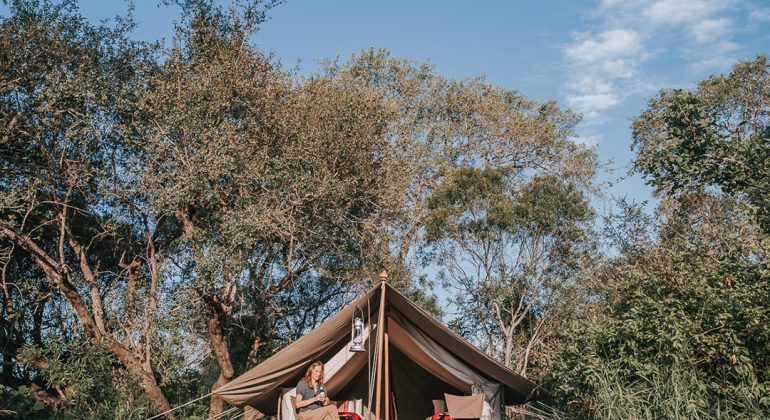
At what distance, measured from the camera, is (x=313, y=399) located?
21.7ft

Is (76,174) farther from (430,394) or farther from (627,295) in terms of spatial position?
(627,295)

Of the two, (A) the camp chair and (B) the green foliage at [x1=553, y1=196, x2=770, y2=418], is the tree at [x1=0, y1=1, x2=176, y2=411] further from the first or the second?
(B) the green foliage at [x1=553, y1=196, x2=770, y2=418]

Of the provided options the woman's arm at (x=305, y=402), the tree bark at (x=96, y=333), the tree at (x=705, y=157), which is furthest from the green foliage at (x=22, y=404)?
the tree at (x=705, y=157)

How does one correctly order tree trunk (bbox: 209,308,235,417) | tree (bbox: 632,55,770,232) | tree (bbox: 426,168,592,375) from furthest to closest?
tree (bbox: 426,168,592,375), tree trunk (bbox: 209,308,235,417), tree (bbox: 632,55,770,232)

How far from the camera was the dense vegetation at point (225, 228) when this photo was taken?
6.96 meters

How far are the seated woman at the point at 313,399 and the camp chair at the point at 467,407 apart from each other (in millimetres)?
1500

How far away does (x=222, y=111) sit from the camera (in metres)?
9.94

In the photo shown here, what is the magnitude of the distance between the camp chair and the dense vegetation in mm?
976

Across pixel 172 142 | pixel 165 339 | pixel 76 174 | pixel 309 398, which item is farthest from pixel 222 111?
pixel 309 398

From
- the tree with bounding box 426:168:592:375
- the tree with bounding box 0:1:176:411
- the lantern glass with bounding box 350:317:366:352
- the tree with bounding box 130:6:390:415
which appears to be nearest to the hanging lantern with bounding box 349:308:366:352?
the lantern glass with bounding box 350:317:366:352

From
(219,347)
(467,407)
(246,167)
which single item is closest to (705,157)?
(467,407)

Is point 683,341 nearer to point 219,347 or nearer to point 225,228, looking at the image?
point 225,228

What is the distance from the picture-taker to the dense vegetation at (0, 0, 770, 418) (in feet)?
22.8

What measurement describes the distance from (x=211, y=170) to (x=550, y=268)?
8215mm
